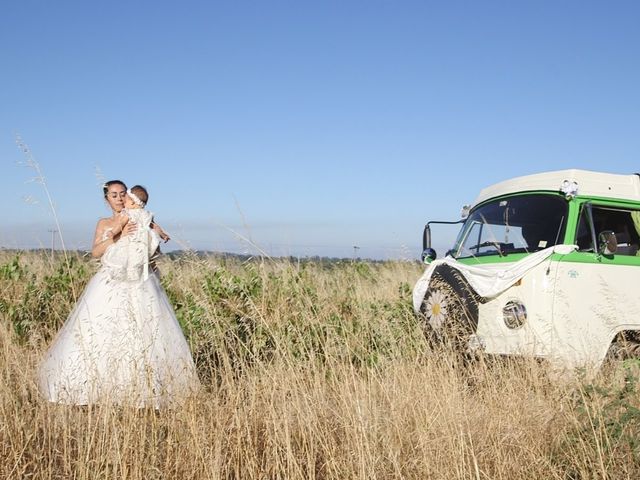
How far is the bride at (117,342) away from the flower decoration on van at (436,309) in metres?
2.75

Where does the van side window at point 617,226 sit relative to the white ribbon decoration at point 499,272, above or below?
above

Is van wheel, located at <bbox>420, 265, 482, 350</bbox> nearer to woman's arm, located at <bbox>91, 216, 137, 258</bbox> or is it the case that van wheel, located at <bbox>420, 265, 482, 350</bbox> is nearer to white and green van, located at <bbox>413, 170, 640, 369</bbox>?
white and green van, located at <bbox>413, 170, 640, 369</bbox>

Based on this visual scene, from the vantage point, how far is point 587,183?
21.3 feet

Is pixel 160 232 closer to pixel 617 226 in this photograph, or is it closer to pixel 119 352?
pixel 119 352

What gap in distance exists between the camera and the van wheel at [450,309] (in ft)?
20.4

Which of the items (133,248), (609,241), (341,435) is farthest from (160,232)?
(609,241)

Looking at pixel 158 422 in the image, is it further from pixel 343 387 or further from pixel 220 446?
pixel 343 387

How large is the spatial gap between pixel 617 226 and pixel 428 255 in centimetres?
215

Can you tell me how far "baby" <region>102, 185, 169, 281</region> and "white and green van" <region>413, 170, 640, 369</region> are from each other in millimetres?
2927

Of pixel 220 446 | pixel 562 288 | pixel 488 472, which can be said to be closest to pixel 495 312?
pixel 562 288

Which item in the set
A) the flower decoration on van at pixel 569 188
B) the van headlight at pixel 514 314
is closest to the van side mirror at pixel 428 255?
the van headlight at pixel 514 314

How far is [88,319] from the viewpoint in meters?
4.82

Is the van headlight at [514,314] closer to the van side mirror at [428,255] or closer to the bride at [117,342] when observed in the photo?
the van side mirror at [428,255]

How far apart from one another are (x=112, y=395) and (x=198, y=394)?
0.56 m
